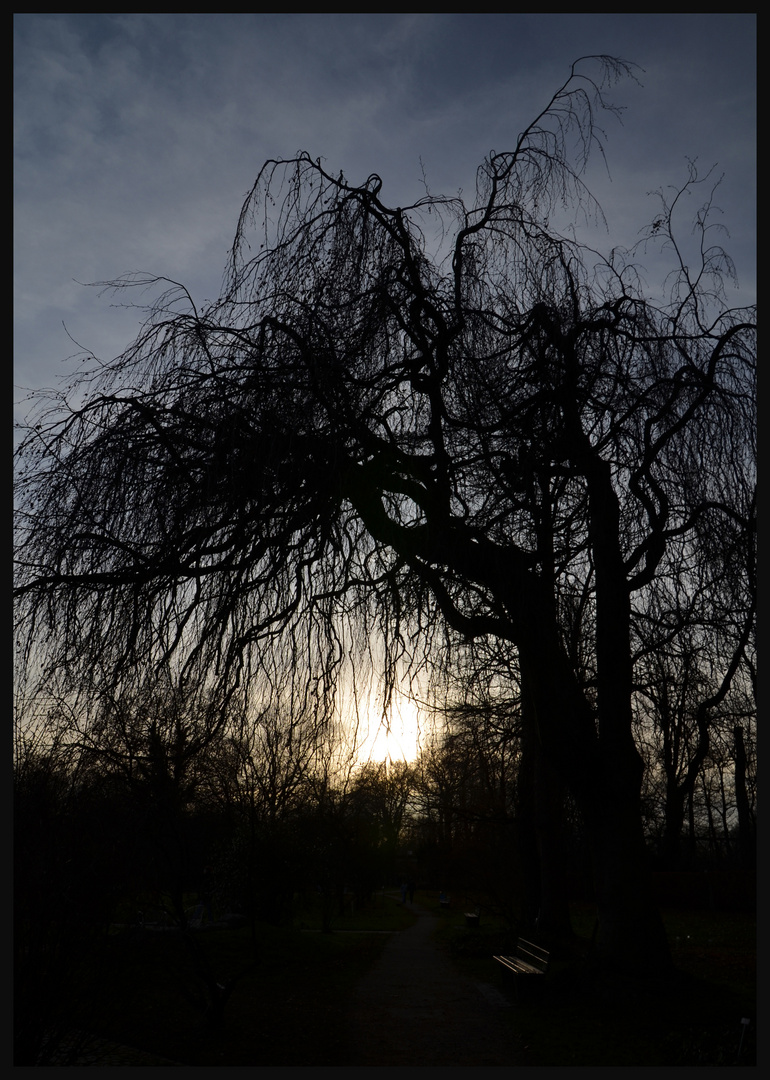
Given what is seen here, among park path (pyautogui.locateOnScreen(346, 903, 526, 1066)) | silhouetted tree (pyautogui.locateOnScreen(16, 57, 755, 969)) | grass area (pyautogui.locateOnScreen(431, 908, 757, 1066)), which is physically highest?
silhouetted tree (pyautogui.locateOnScreen(16, 57, 755, 969))

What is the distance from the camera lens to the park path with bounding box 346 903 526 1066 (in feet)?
21.2

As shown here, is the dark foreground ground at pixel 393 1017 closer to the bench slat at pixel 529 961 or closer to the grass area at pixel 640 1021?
the grass area at pixel 640 1021

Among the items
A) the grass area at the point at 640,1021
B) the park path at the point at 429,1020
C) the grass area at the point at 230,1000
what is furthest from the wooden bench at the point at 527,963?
the grass area at the point at 230,1000

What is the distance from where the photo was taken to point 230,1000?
29.5ft

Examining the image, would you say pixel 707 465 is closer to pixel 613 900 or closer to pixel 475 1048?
pixel 613 900

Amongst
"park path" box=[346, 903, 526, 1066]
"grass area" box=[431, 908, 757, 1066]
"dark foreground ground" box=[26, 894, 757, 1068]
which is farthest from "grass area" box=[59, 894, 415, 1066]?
"grass area" box=[431, 908, 757, 1066]

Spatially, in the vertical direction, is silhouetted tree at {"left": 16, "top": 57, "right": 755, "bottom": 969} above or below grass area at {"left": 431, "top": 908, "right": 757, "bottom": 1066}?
above

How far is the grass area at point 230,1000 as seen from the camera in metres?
5.10

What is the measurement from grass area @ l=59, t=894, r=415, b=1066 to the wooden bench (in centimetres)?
192

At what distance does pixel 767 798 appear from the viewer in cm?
534

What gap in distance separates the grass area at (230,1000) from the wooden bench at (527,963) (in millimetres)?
1924

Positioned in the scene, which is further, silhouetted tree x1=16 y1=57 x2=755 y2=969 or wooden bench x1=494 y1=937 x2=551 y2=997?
wooden bench x1=494 y1=937 x2=551 y2=997

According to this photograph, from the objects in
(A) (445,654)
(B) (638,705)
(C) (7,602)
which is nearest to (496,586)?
(A) (445,654)

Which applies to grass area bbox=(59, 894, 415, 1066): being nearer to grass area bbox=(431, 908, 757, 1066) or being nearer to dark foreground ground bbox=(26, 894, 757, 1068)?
dark foreground ground bbox=(26, 894, 757, 1068)
